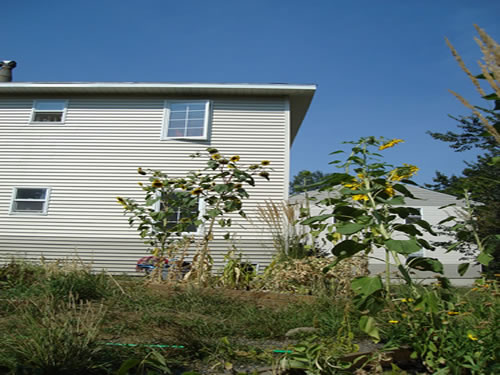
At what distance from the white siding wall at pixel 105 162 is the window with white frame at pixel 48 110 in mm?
215

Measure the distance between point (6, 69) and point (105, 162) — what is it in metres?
5.01

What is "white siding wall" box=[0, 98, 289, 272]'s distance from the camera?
8273mm

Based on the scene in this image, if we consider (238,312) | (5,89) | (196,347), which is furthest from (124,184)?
(196,347)

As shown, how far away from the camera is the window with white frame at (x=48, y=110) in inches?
368

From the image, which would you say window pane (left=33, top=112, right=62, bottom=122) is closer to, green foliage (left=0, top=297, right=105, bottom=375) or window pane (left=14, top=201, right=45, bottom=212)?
window pane (left=14, top=201, right=45, bottom=212)

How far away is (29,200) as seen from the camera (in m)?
8.65

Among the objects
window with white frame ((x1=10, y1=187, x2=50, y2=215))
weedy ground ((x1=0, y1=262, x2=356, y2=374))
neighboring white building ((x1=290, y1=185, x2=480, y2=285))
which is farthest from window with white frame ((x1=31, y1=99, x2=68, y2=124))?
neighboring white building ((x1=290, y1=185, x2=480, y2=285))

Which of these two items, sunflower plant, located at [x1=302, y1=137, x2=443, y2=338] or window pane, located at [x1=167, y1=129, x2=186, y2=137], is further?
window pane, located at [x1=167, y1=129, x2=186, y2=137]

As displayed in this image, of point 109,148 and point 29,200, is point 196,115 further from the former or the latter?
point 29,200

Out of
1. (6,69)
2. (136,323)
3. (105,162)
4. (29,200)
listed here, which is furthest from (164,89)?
(136,323)

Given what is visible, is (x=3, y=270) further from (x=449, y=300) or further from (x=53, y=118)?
(x=53, y=118)

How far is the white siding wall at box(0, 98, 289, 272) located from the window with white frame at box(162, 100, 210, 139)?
20 centimetres

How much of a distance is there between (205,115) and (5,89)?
536 cm

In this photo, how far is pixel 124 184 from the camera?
8.67 metres
